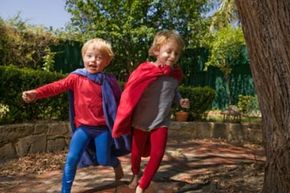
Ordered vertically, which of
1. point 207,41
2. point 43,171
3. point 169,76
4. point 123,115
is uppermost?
point 207,41

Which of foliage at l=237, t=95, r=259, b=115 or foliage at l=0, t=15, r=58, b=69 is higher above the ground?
foliage at l=0, t=15, r=58, b=69

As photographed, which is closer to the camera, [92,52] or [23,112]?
[92,52]

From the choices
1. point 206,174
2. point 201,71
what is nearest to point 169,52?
point 206,174

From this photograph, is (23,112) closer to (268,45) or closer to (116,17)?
(268,45)

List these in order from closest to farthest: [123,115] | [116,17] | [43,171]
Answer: [123,115] → [43,171] → [116,17]

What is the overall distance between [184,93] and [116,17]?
3723 millimetres

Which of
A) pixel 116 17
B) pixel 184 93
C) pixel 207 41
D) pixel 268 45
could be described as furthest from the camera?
pixel 207 41

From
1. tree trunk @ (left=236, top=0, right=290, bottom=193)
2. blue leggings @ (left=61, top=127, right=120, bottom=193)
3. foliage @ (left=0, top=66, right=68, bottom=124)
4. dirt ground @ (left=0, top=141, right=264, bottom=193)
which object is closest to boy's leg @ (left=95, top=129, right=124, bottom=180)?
blue leggings @ (left=61, top=127, right=120, bottom=193)

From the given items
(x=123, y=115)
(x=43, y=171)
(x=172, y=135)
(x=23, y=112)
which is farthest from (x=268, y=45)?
(x=172, y=135)

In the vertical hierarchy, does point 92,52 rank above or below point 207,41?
below

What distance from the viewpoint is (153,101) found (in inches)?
161

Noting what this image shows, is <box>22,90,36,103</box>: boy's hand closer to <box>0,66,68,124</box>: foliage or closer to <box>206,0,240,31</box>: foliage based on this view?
<box>0,66,68,124</box>: foliage

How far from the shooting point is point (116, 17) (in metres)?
12.9

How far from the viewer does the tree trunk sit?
342 centimetres
